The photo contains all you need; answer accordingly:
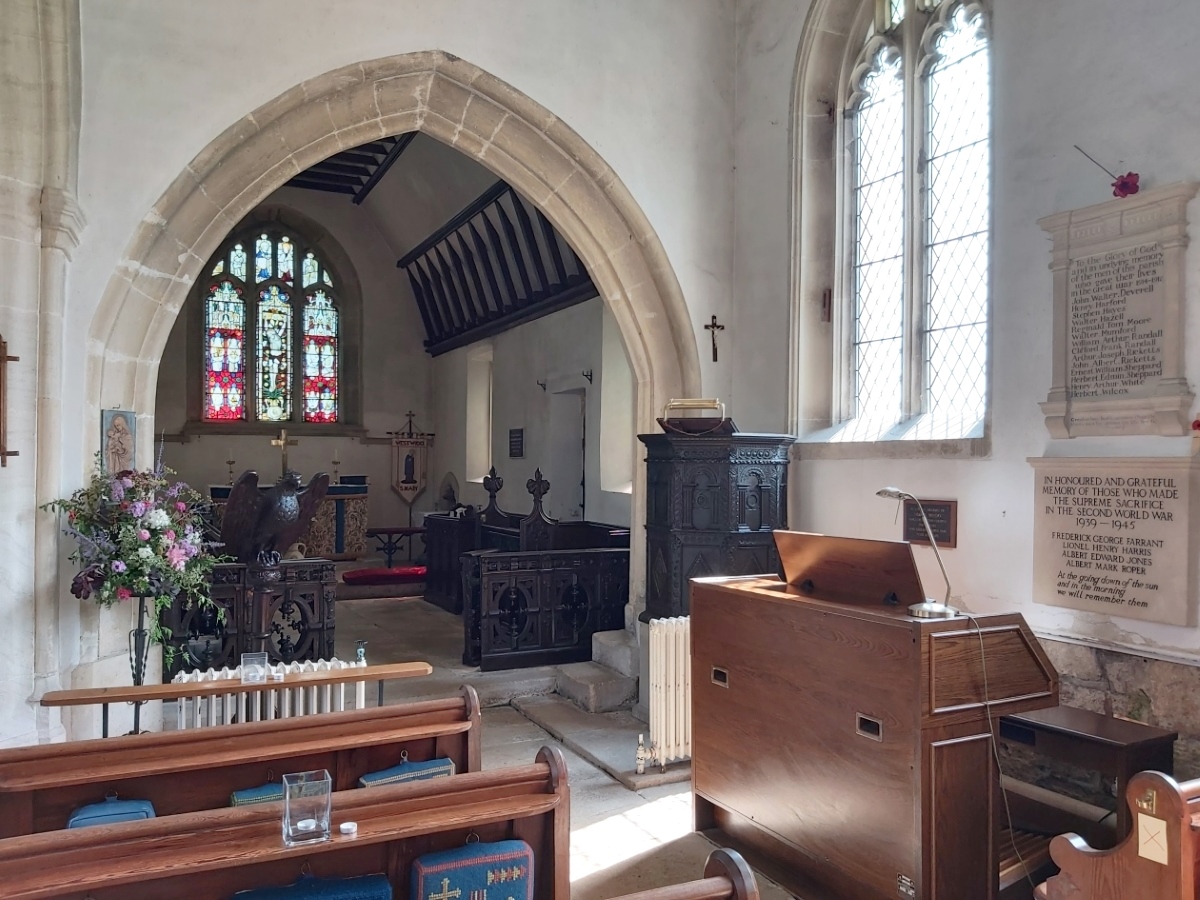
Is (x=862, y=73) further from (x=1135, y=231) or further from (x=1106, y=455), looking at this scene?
(x=1106, y=455)

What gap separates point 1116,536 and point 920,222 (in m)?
1.91

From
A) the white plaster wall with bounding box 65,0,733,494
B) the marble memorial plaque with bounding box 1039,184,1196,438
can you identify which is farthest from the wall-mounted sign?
the white plaster wall with bounding box 65,0,733,494

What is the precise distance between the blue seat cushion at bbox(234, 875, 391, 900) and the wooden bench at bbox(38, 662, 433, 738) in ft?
4.92

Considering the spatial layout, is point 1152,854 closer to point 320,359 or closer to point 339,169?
point 339,169

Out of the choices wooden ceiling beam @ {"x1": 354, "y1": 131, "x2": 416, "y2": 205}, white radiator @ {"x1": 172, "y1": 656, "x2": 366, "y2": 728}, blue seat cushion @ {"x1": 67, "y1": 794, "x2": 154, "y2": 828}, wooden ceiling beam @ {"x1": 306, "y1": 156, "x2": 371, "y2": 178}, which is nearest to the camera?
blue seat cushion @ {"x1": 67, "y1": 794, "x2": 154, "y2": 828}

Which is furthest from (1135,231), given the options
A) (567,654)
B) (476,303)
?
(476,303)

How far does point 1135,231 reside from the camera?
3.35 m

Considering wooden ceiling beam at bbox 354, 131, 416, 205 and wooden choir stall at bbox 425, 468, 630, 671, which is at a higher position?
wooden ceiling beam at bbox 354, 131, 416, 205

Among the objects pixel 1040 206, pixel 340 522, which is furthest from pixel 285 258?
pixel 1040 206

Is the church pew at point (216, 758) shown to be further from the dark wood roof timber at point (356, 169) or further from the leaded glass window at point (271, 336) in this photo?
the leaded glass window at point (271, 336)

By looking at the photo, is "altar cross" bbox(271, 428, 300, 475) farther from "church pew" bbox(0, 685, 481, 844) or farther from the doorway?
"church pew" bbox(0, 685, 481, 844)

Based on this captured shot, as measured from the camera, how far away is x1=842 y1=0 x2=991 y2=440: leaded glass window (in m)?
4.32

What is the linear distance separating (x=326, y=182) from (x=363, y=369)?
236cm

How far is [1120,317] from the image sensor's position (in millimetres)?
3406
